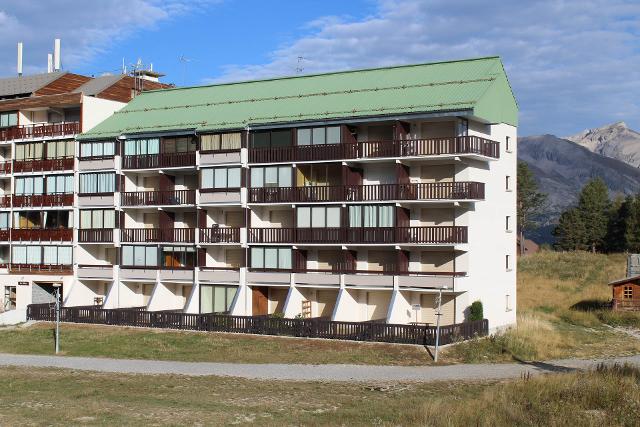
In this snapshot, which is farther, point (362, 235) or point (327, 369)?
point (362, 235)

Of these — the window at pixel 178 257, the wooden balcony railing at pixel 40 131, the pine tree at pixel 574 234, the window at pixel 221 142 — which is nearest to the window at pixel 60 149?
the wooden balcony railing at pixel 40 131

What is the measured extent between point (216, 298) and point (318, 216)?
10.1 meters

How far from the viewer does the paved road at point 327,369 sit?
38812 mm

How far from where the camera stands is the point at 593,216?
122m

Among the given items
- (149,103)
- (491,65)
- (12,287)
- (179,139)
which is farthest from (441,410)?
(12,287)

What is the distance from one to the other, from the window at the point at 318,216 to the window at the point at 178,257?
9967 mm

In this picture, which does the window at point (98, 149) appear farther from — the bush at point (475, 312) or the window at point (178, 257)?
the bush at point (475, 312)

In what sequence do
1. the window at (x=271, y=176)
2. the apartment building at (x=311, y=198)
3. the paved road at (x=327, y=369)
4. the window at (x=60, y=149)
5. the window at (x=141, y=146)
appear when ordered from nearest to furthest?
the paved road at (x=327, y=369) < the apartment building at (x=311, y=198) < the window at (x=271, y=176) < the window at (x=141, y=146) < the window at (x=60, y=149)

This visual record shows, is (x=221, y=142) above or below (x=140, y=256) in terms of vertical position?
above

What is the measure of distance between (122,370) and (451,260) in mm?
20653

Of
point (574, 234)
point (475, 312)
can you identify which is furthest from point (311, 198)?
point (574, 234)

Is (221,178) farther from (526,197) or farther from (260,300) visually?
(526,197)

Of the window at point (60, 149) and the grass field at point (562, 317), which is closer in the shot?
the grass field at point (562, 317)

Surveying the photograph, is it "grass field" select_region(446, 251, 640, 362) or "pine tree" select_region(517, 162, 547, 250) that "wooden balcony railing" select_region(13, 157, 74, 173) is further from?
"pine tree" select_region(517, 162, 547, 250)
